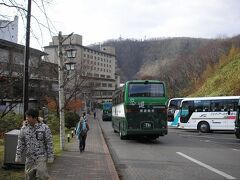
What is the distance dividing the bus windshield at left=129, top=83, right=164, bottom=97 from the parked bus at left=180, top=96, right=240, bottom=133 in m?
12.6

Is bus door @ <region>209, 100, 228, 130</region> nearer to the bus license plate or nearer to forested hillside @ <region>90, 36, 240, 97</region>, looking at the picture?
the bus license plate

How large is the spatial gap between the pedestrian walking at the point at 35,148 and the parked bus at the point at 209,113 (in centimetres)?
2826

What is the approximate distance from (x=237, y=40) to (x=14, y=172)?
343ft

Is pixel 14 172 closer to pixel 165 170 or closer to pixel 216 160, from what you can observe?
pixel 165 170

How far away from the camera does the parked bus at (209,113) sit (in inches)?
1315

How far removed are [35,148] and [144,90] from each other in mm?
16232

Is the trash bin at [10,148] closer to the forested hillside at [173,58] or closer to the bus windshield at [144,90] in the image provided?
the bus windshield at [144,90]

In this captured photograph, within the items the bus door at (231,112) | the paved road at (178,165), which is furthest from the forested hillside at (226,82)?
the paved road at (178,165)

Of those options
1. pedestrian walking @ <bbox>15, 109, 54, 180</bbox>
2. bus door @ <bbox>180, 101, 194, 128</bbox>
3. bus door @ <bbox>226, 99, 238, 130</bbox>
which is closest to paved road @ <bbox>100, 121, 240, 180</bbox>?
pedestrian walking @ <bbox>15, 109, 54, 180</bbox>

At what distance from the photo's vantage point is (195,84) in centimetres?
8512

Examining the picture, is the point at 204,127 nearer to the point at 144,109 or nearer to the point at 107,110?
the point at 144,109

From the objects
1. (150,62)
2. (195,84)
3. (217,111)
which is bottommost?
(217,111)

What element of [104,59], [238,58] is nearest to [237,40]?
[238,58]

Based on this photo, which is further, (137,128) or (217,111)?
(217,111)
